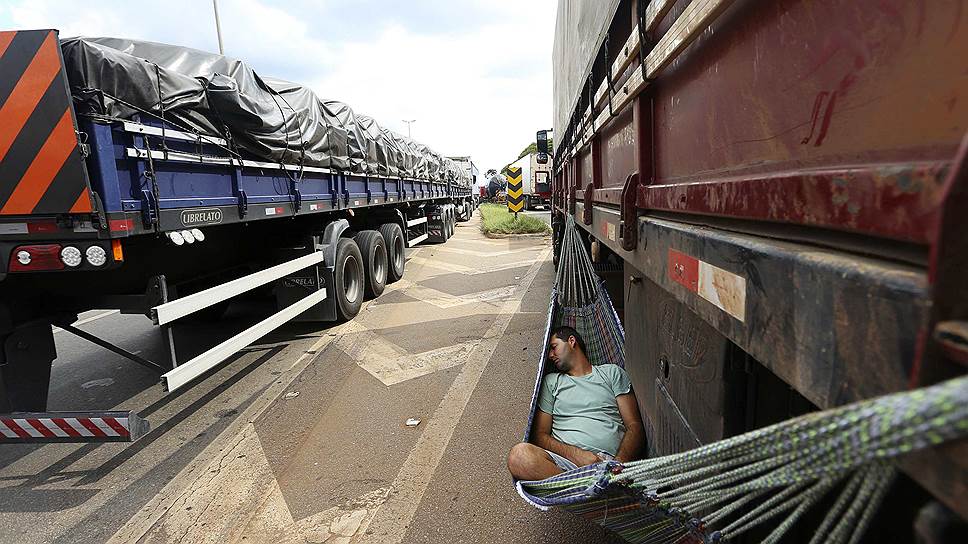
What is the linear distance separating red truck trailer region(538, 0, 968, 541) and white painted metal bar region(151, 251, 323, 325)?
9.62ft

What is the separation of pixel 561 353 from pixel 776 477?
86.7 inches

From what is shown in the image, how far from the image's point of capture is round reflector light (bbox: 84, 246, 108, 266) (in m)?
2.74

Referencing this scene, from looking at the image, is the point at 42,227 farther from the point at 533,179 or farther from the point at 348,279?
the point at 533,179

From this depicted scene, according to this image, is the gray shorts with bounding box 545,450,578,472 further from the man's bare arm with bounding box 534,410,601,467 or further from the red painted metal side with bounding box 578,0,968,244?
the red painted metal side with bounding box 578,0,968,244

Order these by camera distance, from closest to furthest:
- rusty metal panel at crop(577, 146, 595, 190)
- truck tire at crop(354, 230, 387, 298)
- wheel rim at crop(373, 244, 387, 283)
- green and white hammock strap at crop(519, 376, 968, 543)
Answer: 1. green and white hammock strap at crop(519, 376, 968, 543)
2. rusty metal panel at crop(577, 146, 595, 190)
3. truck tire at crop(354, 230, 387, 298)
4. wheel rim at crop(373, 244, 387, 283)

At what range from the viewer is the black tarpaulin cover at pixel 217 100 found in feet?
8.96

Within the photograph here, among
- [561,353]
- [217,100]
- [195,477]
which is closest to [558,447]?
[561,353]

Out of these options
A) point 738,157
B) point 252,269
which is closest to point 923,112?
point 738,157

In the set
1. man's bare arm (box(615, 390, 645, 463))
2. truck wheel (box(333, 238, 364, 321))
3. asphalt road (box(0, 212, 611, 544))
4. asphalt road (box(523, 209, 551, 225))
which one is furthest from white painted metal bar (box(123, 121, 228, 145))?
asphalt road (box(523, 209, 551, 225))

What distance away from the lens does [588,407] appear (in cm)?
264

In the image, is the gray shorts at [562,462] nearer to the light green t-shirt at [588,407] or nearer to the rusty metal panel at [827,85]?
the light green t-shirt at [588,407]

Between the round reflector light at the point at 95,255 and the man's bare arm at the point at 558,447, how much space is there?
253 cm

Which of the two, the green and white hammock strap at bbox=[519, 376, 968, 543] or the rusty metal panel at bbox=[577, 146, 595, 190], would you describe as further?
the rusty metal panel at bbox=[577, 146, 595, 190]

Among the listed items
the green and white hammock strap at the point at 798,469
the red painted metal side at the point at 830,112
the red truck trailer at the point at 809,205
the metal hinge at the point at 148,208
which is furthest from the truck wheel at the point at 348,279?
the red painted metal side at the point at 830,112
